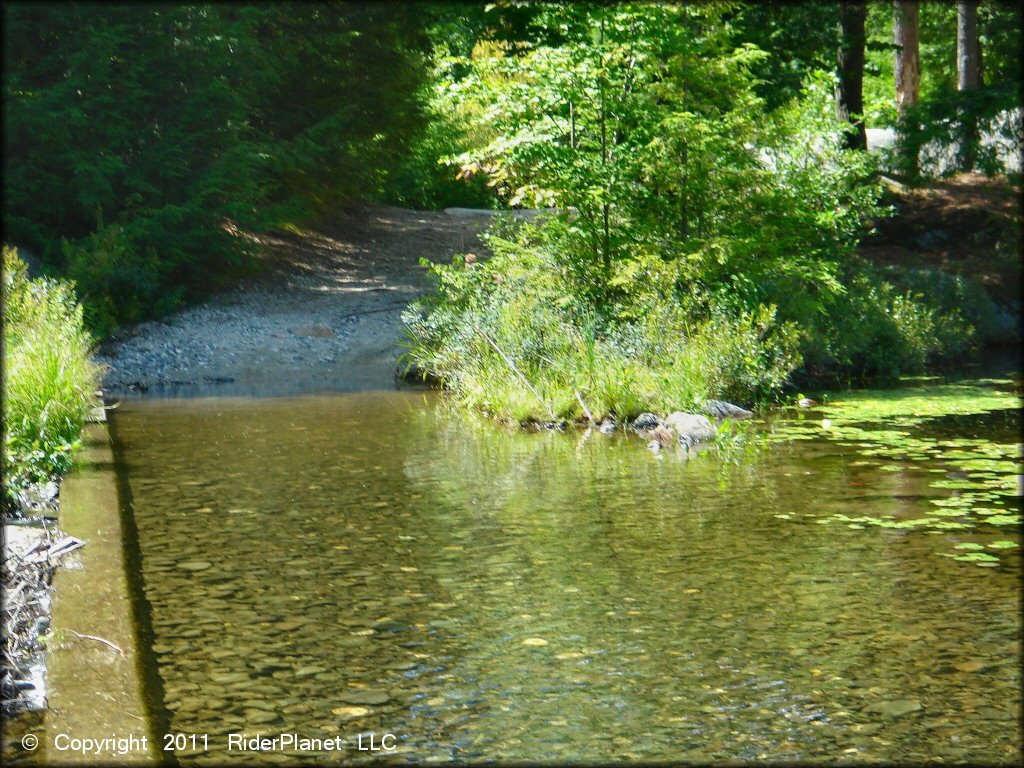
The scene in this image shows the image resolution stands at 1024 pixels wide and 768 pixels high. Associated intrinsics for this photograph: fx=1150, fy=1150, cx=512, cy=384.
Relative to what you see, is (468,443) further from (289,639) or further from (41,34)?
(41,34)

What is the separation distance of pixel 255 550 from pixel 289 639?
1.62 m

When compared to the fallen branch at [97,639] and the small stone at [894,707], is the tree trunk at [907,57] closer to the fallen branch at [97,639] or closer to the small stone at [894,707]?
the small stone at [894,707]

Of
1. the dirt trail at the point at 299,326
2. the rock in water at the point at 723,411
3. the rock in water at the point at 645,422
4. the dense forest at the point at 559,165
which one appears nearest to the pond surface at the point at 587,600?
the rock in water at the point at 645,422

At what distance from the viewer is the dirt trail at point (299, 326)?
15094mm

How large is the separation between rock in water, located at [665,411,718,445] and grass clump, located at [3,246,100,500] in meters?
5.04

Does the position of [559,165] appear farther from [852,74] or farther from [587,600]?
[852,74]

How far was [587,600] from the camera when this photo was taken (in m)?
5.70

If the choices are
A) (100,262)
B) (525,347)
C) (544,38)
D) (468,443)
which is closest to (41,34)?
(100,262)

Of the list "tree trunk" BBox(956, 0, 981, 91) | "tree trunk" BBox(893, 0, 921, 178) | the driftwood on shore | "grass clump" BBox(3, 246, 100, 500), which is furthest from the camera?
"tree trunk" BBox(956, 0, 981, 91)

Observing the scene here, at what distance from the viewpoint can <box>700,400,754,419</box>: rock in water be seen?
37.1 feet

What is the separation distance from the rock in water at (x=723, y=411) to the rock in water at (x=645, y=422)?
2.01 ft

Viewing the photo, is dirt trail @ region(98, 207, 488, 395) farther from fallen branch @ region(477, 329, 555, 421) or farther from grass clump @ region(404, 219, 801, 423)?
fallen branch @ region(477, 329, 555, 421)

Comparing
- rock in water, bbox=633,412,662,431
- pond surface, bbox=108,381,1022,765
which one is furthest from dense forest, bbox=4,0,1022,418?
pond surface, bbox=108,381,1022,765

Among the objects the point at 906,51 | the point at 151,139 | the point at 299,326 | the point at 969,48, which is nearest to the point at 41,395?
the point at 299,326
